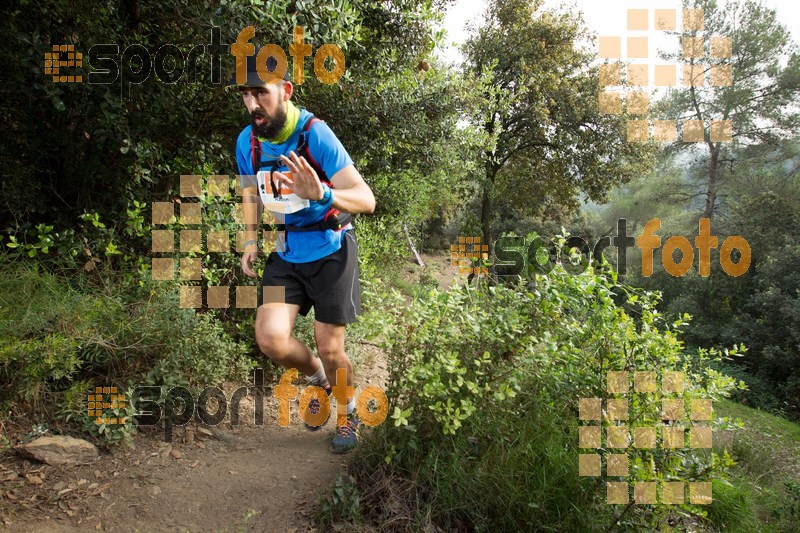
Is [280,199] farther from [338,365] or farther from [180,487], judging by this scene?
[180,487]

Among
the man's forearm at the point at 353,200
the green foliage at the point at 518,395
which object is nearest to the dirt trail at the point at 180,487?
the green foliage at the point at 518,395

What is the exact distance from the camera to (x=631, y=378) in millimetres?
2695

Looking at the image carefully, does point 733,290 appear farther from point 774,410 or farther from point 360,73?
point 360,73

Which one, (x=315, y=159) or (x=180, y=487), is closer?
(x=315, y=159)

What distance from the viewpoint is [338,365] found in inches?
126

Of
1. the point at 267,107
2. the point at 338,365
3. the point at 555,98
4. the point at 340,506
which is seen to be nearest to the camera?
the point at 340,506

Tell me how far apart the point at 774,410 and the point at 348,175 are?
1437cm

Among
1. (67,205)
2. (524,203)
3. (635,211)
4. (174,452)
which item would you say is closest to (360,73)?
(67,205)

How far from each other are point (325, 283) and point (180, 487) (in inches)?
60.5

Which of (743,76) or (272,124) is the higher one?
(743,76)

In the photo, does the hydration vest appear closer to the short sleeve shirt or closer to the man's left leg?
the short sleeve shirt

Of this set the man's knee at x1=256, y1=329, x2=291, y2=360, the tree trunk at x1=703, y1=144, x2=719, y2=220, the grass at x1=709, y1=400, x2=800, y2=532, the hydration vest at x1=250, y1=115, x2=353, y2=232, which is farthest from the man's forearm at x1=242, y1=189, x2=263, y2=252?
the tree trunk at x1=703, y1=144, x2=719, y2=220

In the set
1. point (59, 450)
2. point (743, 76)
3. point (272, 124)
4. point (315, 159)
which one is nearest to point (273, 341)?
point (315, 159)

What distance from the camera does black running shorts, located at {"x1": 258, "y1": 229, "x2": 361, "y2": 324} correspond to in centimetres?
301
